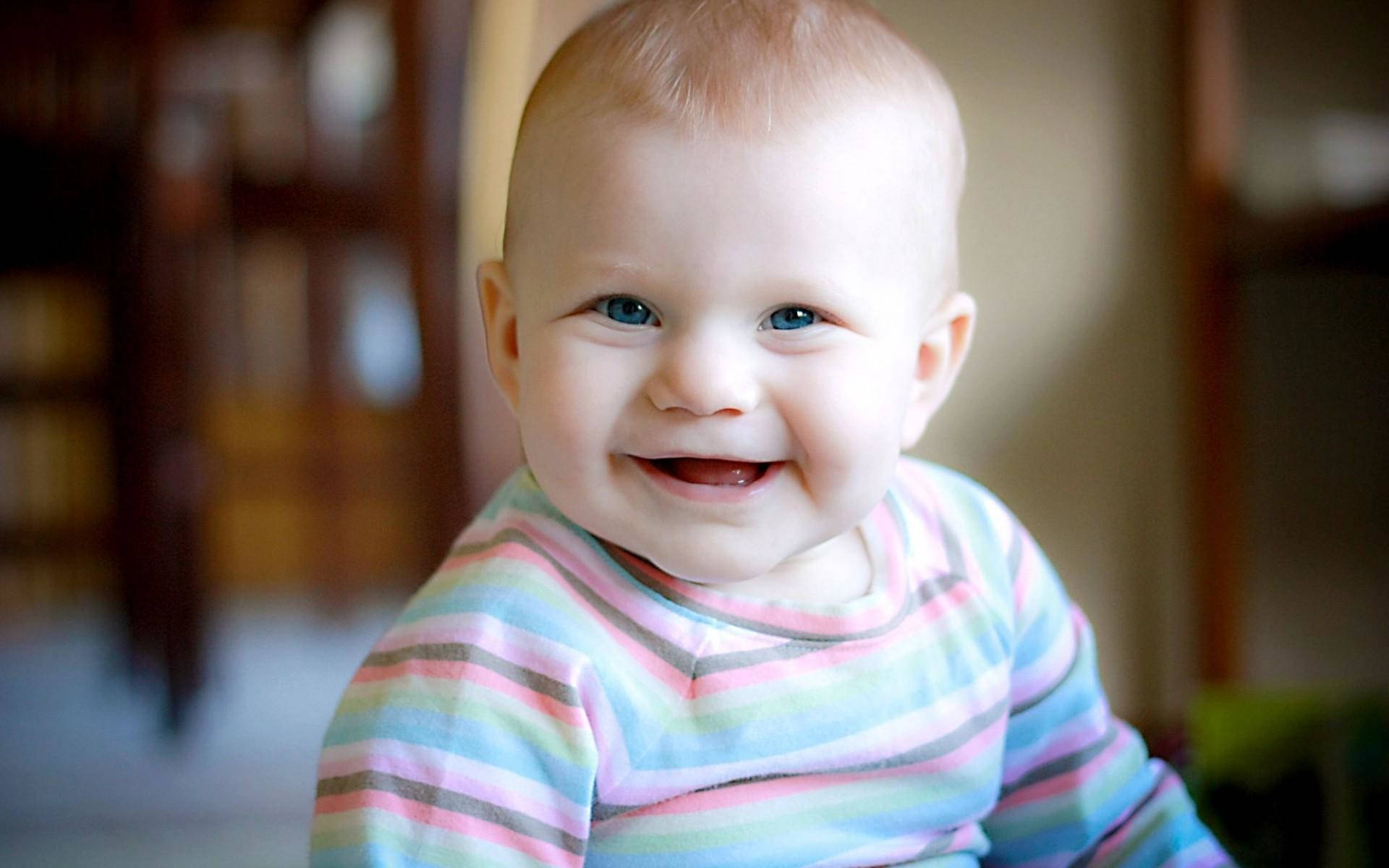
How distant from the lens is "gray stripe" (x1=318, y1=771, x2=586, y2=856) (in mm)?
443

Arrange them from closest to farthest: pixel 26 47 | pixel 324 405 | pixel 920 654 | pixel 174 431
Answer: pixel 920 654
pixel 174 431
pixel 26 47
pixel 324 405

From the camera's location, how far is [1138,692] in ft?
4.66

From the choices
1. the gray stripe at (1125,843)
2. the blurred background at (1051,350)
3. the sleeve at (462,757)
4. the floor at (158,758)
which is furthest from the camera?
the floor at (158,758)

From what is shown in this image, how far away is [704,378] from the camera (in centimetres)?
44

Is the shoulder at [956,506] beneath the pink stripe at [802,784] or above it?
above

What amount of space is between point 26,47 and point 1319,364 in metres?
1.99

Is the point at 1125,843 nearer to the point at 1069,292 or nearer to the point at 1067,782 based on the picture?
the point at 1067,782

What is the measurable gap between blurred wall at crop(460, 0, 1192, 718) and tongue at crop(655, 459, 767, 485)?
784 mm

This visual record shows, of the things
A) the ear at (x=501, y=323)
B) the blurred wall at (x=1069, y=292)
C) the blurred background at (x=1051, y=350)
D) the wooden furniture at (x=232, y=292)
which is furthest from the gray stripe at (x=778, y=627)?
the wooden furniture at (x=232, y=292)

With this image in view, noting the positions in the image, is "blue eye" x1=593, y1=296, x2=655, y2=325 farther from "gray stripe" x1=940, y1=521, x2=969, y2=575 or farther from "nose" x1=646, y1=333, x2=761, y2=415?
"gray stripe" x1=940, y1=521, x2=969, y2=575

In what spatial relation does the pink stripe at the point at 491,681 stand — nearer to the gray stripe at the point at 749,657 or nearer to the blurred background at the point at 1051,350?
the gray stripe at the point at 749,657

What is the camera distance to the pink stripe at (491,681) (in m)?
0.46

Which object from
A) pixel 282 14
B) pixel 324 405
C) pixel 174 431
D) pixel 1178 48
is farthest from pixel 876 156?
pixel 282 14

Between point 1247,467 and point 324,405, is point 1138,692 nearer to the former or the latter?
point 1247,467
